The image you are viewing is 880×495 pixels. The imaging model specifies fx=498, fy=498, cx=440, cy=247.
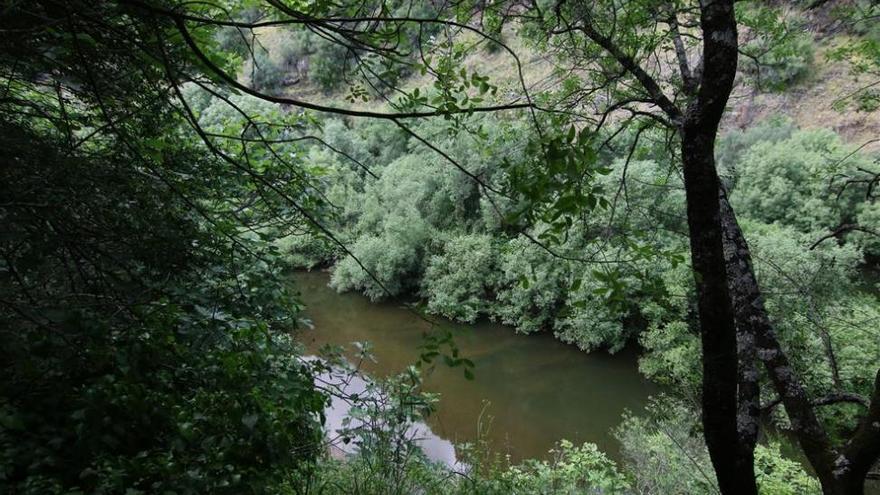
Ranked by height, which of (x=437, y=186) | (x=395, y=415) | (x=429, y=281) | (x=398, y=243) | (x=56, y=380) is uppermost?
(x=437, y=186)

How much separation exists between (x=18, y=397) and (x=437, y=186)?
21.0 metres

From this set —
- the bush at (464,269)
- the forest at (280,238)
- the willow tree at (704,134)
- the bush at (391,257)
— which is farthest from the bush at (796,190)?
the willow tree at (704,134)

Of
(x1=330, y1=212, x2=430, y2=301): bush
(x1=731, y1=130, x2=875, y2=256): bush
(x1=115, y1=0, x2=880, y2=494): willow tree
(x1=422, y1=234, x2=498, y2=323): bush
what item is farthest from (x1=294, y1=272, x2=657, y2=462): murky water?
(x1=731, y1=130, x2=875, y2=256): bush

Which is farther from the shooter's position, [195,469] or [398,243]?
[398,243]

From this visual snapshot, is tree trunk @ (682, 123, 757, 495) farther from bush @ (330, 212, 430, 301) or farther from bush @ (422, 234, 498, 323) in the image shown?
bush @ (330, 212, 430, 301)

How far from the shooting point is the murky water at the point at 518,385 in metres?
11.8

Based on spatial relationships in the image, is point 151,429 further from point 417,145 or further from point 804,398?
point 417,145

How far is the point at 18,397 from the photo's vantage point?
163 cm

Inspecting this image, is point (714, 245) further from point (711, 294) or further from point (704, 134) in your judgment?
point (704, 134)

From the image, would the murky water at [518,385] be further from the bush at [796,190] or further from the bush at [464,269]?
the bush at [796,190]

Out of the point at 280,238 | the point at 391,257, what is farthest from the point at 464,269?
the point at 280,238

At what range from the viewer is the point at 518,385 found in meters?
14.4

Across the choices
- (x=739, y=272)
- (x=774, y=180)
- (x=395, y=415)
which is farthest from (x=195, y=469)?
(x=774, y=180)

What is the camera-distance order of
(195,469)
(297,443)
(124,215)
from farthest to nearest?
(124,215) < (297,443) < (195,469)
